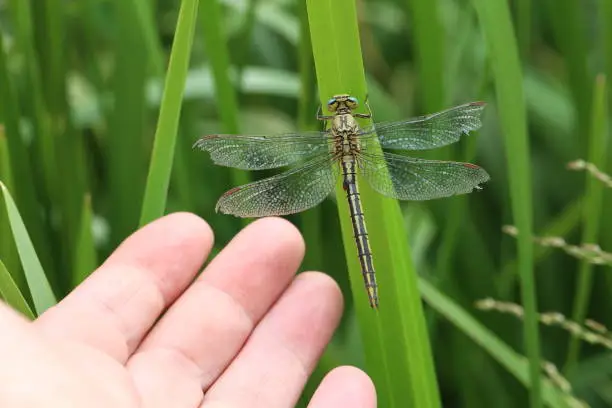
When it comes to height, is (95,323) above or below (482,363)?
above

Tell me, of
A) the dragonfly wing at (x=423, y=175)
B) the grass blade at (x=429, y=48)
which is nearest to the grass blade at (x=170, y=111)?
the dragonfly wing at (x=423, y=175)

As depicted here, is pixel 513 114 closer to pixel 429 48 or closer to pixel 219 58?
pixel 429 48

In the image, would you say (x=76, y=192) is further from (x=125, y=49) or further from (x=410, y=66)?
(x=410, y=66)

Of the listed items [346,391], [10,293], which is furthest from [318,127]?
[10,293]

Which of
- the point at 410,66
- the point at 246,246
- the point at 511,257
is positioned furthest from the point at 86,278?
the point at 410,66

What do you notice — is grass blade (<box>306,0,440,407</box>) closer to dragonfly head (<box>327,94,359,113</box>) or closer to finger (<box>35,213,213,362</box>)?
dragonfly head (<box>327,94,359,113</box>)

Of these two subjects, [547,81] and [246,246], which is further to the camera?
[547,81]

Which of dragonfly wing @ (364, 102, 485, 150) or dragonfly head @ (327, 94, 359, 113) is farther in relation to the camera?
dragonfly wing @ (364, 102, 485, 150)

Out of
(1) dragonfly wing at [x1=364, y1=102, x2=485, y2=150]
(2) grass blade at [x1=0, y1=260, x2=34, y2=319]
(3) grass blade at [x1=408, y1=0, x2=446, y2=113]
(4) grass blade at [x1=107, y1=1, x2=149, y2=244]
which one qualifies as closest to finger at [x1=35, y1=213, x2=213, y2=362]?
(2) grass blade at [x1=0, y1=260, x2=34, y2=319]
